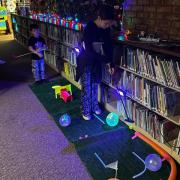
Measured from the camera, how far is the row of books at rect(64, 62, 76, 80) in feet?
13.9

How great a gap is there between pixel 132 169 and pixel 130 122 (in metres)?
0.77


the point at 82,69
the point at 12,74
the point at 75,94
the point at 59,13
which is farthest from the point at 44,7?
the point at 82,69

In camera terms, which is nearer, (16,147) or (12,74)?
(16,147)

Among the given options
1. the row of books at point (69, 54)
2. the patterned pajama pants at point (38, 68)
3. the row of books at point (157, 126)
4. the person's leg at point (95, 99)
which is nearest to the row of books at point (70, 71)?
the row of books at point (69, 54)

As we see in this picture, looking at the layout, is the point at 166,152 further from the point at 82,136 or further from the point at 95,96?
the point at 95,96

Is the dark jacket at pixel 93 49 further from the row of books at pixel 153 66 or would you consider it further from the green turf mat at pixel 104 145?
the green turf mat at pixel 104 145

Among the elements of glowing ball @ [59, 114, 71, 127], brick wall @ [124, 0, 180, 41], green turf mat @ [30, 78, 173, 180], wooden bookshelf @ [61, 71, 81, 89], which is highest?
brick wall @ [124, 0, 180, 41]

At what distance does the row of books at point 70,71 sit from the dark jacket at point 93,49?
1.37 meters

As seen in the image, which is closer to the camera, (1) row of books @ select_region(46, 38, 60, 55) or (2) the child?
(2) the child

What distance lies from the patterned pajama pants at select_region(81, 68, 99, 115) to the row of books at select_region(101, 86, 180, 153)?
0.35 meters

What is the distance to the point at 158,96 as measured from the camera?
7.77 feet

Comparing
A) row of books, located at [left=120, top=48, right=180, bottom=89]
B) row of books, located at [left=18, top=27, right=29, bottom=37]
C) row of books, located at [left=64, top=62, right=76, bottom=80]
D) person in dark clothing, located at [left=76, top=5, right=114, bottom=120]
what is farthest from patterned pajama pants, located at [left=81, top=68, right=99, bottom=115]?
row of books, located at [left=18, top=27, right=29, bottom=37]

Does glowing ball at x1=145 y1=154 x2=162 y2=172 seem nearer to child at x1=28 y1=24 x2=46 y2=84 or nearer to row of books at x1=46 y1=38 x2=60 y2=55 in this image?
child at x1=28 y1=24 x2=46 y2=84

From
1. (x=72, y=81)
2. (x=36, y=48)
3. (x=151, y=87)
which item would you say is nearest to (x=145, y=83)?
Answer: (x=151, y=87)
